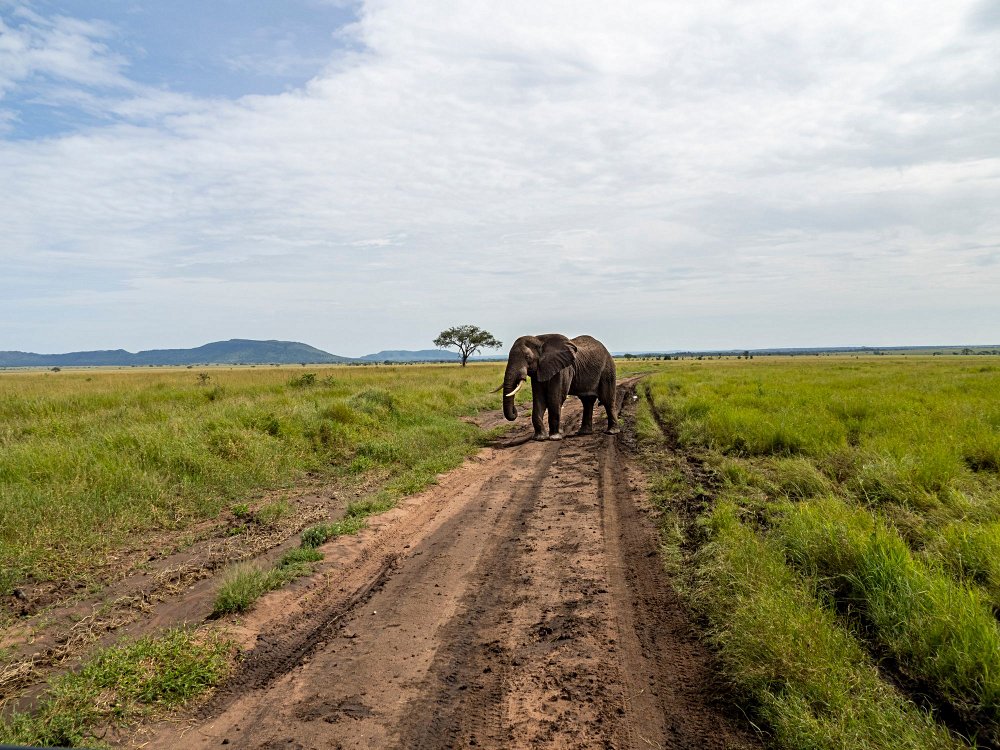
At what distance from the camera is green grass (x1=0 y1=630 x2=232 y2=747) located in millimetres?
2967

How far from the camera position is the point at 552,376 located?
1378 cm

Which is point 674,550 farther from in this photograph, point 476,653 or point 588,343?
point 588,343

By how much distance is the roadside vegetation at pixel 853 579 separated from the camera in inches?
115

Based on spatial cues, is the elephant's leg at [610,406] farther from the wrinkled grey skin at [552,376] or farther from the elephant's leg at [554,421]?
the elephant's leg at [554,421]

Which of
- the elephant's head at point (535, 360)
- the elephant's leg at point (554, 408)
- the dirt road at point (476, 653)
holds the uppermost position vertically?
the elephant's head at point (535, 360)

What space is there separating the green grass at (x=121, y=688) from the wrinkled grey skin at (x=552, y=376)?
10.3 m

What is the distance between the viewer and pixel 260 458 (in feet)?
31.6

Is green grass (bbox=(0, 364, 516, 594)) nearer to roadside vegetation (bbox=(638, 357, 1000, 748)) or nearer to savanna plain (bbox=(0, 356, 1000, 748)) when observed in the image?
savanna plain (bbox=(0, 356, 1000, 748))

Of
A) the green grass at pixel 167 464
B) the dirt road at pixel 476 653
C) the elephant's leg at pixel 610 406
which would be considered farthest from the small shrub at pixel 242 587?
the elephant's leg at pixel 610 406

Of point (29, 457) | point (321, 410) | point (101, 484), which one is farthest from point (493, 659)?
point (321, 410)

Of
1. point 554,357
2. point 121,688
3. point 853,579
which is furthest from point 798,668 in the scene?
point 554,357

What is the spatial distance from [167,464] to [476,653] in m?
6.91

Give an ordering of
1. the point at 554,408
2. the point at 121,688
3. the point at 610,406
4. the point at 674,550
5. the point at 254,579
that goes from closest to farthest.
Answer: the point at 121,688 < the point at 254,579 < the point at 674,550 < the point at 554,408 < the point at 610,406

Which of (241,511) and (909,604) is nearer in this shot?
(909,604)
